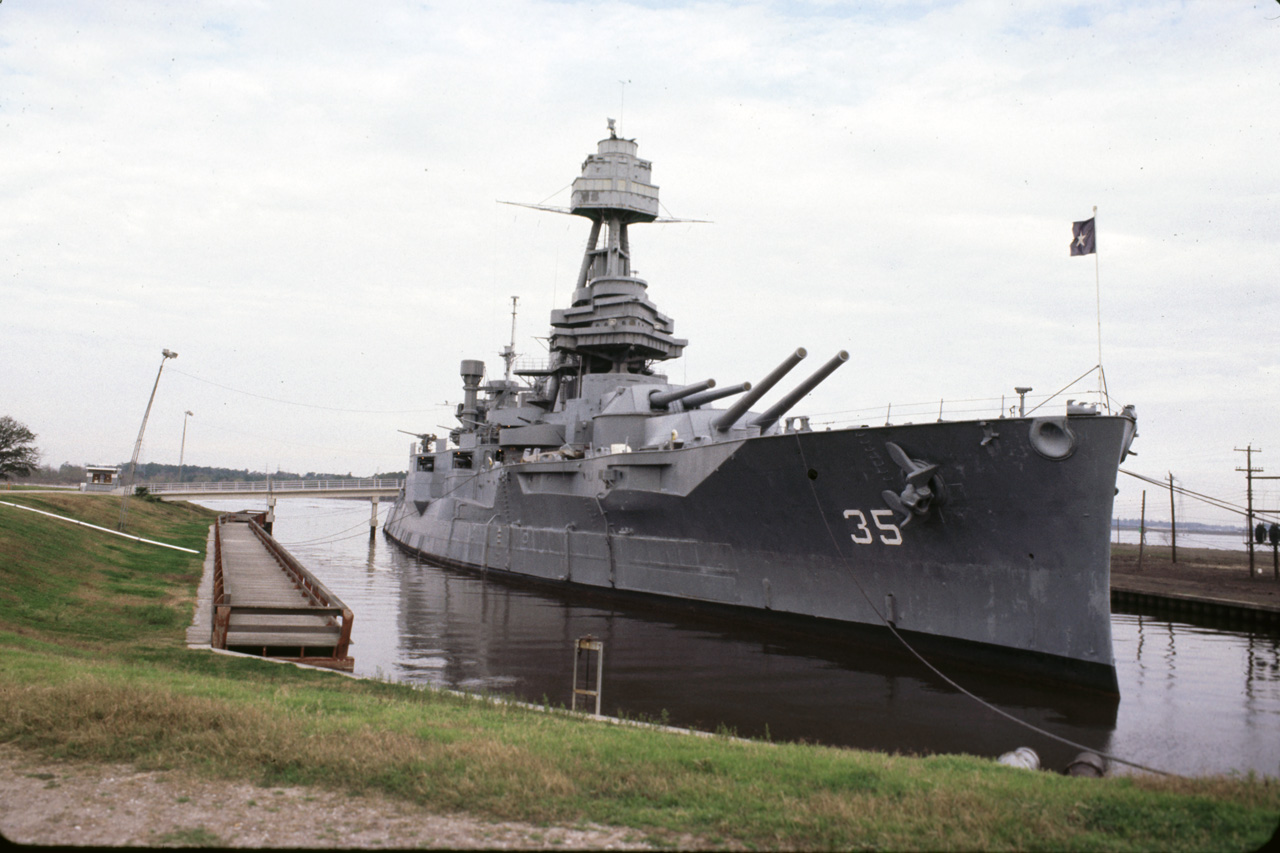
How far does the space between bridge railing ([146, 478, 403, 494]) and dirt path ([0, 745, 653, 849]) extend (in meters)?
43.8

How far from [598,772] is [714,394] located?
1309cm

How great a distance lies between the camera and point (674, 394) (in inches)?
744

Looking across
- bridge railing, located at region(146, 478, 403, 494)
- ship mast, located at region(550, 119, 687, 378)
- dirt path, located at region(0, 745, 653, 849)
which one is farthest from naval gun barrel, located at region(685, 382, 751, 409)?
bridge railing, located at region(146, 478, 403, 494)

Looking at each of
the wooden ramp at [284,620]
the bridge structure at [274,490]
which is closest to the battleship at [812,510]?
the wooden ramp at [284,620]

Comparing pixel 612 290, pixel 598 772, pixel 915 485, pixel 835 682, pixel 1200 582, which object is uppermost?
pixel 612 290

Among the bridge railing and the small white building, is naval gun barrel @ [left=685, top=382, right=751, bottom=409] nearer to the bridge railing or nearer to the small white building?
the bridge railing

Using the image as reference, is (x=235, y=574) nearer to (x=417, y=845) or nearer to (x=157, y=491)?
(x=417, y=845)

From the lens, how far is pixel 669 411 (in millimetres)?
20203

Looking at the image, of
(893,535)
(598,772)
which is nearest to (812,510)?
(893,535)

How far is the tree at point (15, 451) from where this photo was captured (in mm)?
38781

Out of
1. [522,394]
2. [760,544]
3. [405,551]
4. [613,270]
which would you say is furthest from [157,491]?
[760,544]

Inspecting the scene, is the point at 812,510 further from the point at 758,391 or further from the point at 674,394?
the point at 674,394

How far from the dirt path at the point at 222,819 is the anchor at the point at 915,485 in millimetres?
8438

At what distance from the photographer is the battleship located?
10531 millimetres
